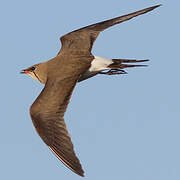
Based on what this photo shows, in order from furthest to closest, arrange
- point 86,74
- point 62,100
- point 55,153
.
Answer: point 86,74, point 62,100, point 55,153

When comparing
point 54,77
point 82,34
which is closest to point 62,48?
point 82,34

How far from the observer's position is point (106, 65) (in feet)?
44.3

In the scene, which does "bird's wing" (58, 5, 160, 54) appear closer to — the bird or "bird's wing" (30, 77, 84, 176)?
the bird

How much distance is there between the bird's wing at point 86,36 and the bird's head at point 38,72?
28.3 inches

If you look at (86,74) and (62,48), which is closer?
(86,74)

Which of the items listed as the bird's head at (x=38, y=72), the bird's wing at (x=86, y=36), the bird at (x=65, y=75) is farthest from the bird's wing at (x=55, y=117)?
A: the bird's wing at (x=86, y=36)

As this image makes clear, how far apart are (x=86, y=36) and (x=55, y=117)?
3218mm

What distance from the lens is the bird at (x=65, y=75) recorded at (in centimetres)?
1156

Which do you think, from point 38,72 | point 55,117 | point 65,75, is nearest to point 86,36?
point 38,72

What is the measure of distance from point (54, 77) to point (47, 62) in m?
1.03

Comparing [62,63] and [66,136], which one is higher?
[62,63]

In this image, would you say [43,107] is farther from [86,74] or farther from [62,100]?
[86,74]

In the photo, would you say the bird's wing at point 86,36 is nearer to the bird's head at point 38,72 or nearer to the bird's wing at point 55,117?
the bird's head at point 38,72

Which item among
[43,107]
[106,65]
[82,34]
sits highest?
[82,34]
